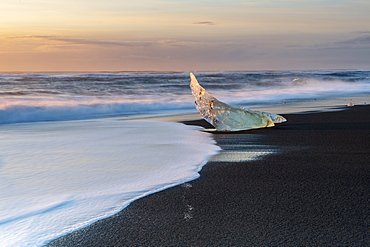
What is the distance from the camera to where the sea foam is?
2.42m

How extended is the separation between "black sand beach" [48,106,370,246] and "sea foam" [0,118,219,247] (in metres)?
0.18

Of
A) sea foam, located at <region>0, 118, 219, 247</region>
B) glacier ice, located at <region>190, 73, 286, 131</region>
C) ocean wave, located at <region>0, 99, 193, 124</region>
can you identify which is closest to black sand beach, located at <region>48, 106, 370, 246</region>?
sea foam, located at <region>0, 118, 219, 247</region>

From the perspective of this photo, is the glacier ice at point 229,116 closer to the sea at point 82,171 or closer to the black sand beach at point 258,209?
the sea at point 82,171

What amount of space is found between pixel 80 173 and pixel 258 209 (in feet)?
5.66

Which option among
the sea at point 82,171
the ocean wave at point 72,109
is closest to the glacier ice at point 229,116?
the sea at point 82,171

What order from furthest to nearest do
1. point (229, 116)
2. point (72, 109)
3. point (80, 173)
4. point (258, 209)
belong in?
point (72, 109) → point (229, 116) → point (80, 173) → point (258, 209)

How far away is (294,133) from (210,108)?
1.40 meters

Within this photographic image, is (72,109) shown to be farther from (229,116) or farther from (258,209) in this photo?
(258,209)

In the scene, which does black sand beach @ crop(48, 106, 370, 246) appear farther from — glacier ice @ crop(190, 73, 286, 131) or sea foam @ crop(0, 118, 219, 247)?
glacier ice @ crop(190, 73, 286, 131)

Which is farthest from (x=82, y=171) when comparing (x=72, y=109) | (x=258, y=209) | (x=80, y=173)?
(x=72, y=109)

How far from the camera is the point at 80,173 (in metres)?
3.57

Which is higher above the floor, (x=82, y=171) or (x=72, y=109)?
(x=82, y=171)

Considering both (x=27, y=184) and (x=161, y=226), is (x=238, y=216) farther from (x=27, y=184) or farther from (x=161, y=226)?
(x=27, y=184)

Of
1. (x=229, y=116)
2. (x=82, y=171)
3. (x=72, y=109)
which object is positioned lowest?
(x=72, y=109)
